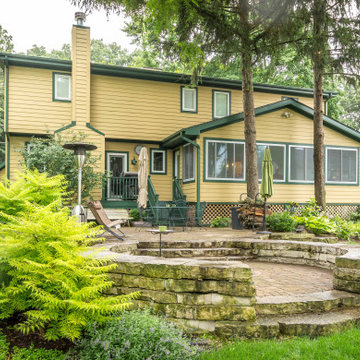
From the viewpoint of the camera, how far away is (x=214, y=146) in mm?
13469

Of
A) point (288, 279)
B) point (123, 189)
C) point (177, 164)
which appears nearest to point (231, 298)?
point (288, 279)

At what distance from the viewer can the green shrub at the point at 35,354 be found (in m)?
3.08

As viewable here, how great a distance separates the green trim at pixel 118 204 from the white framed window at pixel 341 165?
805 centimetres

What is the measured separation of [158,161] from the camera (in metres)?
15.8

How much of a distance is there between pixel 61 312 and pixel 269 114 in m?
12.5

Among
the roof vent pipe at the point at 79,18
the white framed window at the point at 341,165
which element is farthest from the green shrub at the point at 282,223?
the roof vent pipe at the point at 79,18

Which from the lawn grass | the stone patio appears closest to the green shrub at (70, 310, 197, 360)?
the lawn grass

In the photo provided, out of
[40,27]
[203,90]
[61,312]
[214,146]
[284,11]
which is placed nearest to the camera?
[61,312]

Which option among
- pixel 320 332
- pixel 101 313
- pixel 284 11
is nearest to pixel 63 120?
pixel 284 11

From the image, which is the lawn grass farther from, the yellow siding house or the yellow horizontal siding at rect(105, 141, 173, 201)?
the yellow horizontal siding at rect(105, 141, 173, 201)

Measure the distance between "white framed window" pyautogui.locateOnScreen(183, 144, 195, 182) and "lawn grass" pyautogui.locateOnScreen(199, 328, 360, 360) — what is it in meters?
10.4

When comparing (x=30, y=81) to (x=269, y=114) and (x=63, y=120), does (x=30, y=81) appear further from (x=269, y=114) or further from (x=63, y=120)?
(x=269, y=114)

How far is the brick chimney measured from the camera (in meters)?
13.9

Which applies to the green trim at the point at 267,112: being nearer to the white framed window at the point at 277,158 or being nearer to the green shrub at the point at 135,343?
the white framed window at the point at 277,158
